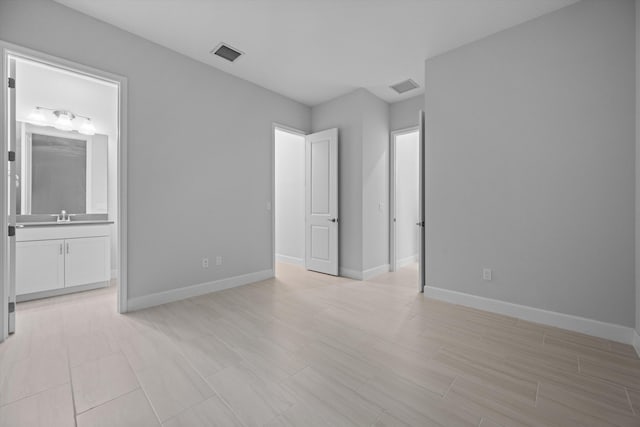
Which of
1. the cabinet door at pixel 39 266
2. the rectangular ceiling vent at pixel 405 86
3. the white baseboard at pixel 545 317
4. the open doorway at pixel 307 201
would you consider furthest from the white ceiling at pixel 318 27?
the white baseboard at pixel 545 317

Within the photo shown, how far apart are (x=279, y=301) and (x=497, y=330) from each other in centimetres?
214

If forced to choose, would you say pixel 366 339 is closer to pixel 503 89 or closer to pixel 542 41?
pixel 503 89

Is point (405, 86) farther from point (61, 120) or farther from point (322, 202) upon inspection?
point (61, 120)

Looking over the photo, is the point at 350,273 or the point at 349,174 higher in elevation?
the point at 349,174

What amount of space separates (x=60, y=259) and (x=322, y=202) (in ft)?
11.5

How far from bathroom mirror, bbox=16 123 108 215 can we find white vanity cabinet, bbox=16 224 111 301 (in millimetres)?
684

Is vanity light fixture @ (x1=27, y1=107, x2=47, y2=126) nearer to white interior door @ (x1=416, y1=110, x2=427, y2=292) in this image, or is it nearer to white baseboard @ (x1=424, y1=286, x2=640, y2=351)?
white interior door @ (x1=416, y1=110, x2=427, y2=292)

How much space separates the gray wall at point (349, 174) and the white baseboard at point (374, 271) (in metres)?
0.14

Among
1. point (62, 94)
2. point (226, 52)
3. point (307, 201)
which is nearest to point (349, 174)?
point (307, 201)

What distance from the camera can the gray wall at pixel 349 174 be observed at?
13.1 feet

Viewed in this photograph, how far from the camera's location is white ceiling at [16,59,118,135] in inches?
114

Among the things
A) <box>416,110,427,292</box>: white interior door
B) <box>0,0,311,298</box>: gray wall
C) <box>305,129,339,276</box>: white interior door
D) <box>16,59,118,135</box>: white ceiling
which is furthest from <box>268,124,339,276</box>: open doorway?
<box>16,59,118,135</box>: white ceiling

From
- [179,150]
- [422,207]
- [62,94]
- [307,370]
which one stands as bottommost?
[307,370]

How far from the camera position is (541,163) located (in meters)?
2.44
